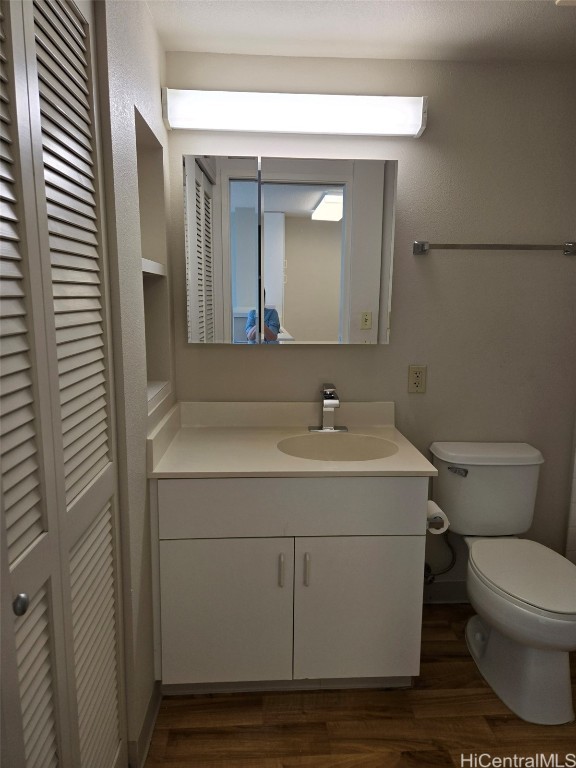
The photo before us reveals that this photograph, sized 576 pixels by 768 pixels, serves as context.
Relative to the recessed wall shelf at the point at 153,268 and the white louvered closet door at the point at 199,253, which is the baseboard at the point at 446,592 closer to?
the white louvered closet door at the point at 199,253

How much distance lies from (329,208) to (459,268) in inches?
22.8

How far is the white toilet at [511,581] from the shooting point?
1.58m

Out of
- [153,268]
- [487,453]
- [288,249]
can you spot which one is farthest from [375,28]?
[487,453]

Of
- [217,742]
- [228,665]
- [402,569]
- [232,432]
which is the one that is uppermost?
[232,432]

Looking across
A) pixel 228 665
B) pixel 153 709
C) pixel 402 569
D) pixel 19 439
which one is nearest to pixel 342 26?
pixel 19 439

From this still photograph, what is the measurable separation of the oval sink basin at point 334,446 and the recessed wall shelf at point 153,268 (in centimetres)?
77

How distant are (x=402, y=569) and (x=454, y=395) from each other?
0.78 metres

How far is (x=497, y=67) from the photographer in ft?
6.36

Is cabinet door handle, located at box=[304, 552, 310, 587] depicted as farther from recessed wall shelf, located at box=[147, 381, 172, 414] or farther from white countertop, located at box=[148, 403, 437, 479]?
recessed wall shelf, located at box=[147, 381, 172, 414]

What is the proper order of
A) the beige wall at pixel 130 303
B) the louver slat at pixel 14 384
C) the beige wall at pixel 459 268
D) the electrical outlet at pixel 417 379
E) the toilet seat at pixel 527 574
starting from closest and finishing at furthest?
the louver slat at pixel 14 384 → the beige wall at pixel 130 303 → the toilet seat at pixel 527 574 → the beige wall at pixel 459 268 → the electrical outlet at pixel 417 379

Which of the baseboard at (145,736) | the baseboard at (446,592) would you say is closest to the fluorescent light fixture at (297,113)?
the baseboard at (446,592)

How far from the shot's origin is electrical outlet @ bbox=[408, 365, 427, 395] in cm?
211

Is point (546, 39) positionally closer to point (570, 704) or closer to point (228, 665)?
point (570, 704)

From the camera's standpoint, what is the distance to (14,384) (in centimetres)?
81
